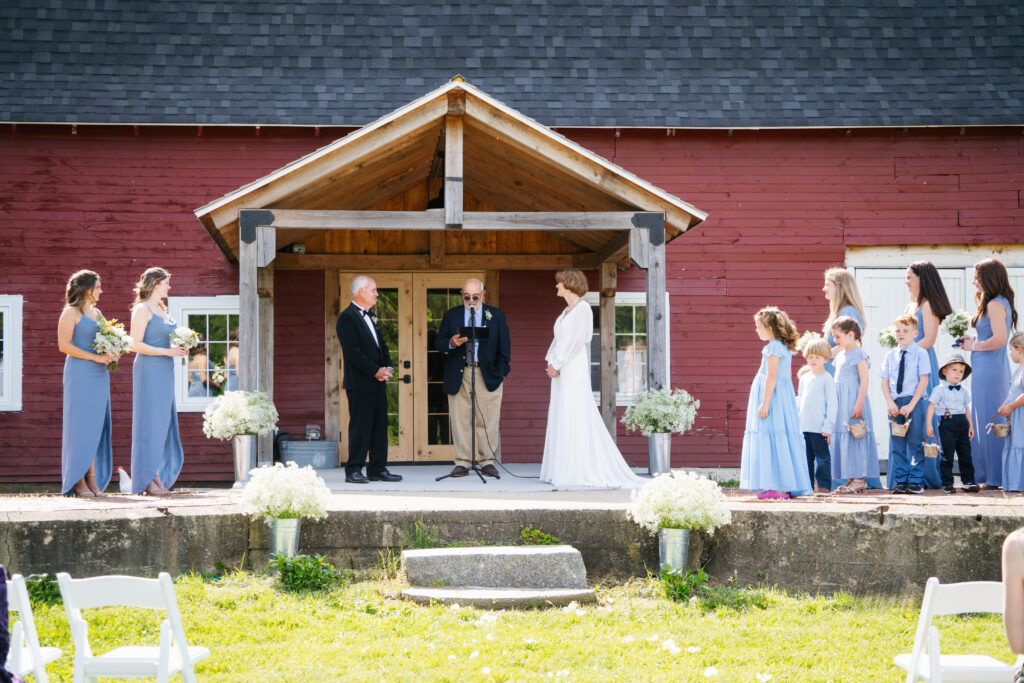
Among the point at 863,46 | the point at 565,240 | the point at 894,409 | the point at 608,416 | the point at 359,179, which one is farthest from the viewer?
the point at 863,46

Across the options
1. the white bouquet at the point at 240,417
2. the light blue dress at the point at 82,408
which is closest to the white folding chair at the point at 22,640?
the light blue dress at the point at 82,408

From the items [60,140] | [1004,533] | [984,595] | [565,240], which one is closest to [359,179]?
[565,240]

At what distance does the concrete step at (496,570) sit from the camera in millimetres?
6332

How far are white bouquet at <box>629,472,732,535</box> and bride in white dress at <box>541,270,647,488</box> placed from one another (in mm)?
1887

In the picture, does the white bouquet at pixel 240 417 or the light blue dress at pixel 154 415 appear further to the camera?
the white bouquet at pixel 240 417

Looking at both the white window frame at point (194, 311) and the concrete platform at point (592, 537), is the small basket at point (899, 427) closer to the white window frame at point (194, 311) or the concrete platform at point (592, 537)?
the concrete platform at point (592, 537)

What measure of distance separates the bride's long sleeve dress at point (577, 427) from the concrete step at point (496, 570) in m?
2.18

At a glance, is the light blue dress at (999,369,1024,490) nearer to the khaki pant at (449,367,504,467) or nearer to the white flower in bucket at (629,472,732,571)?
the white flower in bucket at (629,472,732,571)

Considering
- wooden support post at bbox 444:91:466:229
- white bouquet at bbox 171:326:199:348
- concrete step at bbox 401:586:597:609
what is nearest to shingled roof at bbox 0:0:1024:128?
wooden support post at bbox 444:91:466:229

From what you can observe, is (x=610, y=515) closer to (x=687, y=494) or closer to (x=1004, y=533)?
(x=687, y=494)

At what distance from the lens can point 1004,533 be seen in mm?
6523

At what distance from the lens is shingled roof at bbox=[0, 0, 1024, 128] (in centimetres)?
1170

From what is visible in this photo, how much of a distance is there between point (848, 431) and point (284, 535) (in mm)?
4542

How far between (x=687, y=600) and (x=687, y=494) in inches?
25.6
